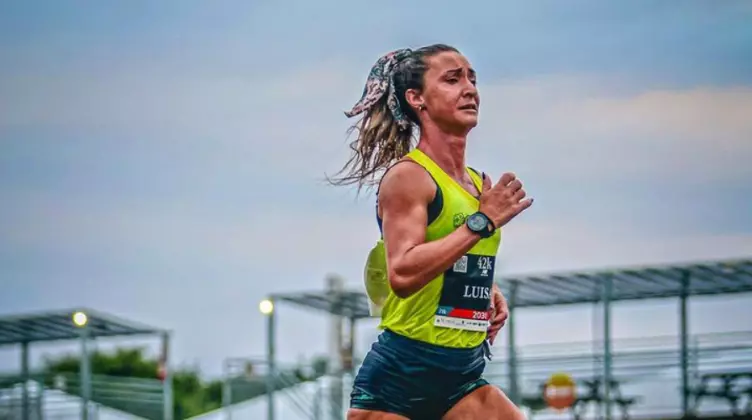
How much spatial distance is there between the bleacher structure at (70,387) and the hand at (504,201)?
17.4m

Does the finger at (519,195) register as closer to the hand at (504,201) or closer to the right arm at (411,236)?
the hand at (504,201)

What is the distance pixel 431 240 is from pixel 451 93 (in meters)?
0.64

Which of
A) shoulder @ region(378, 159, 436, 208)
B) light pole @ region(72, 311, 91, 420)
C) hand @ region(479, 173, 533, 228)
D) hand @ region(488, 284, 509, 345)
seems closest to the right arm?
shoulder @ region(378, 159, 436, 208)

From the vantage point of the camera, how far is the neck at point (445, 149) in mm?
6973

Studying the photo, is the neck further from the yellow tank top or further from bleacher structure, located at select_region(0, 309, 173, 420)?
bleacher structure, located at select_region(0, 309, 173, 420)

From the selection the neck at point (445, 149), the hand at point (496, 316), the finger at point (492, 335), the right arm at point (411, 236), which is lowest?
the finger at point (492, 335)

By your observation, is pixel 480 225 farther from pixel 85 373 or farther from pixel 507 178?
pixel 85 373

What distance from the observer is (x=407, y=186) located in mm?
6715

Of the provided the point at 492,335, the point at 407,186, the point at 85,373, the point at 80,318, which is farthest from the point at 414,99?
the point at 85,373

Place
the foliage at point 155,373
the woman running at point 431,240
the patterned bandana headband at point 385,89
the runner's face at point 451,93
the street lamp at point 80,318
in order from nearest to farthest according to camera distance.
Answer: the woman running at point 431,240 < the runner's face at point 451,93 < the patterned bandana headband at point 385,89 < the street lamp at point 80,318 < the foliage at point 155,373

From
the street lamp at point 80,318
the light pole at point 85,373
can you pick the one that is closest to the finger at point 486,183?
the street lamp at point 80,318

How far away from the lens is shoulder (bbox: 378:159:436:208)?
6.71 m

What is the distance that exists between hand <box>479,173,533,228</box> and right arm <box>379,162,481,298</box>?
12 centimetres

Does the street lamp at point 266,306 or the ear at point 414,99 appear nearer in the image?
the ear at point 414,99
